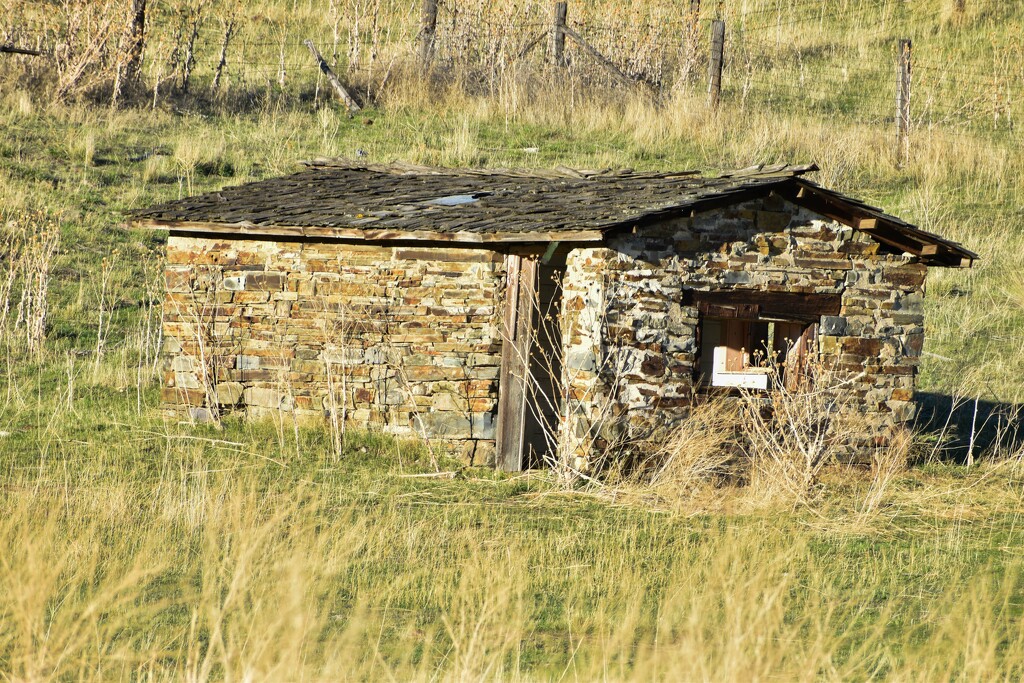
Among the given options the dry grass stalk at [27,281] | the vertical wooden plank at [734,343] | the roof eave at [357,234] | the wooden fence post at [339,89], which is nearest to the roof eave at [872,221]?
the vertical wooden plank at [734,343]

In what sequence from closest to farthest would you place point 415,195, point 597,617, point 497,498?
point 597,617 < point 497,498 < point 415,195

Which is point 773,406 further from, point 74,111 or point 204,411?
point 74,111

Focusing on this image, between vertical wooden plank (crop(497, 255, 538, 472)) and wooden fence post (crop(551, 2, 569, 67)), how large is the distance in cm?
1172

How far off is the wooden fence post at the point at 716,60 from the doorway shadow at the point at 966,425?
8059mm

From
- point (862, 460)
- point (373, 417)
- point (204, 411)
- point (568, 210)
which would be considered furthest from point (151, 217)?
point (862, 460)

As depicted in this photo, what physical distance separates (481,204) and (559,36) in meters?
11.3

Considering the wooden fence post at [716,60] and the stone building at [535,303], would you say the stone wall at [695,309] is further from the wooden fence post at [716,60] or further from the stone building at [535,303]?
the wooden fence post at [716,60]

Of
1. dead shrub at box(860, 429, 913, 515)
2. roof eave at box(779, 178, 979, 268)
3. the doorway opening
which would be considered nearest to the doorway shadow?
dead shrub at box(860, 429, 913, 515)

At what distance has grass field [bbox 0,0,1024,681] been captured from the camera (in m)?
5.30

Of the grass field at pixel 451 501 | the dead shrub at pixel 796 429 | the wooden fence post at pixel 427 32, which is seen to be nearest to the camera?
the grass field at pixel 451 501

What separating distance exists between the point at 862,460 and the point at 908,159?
10.9 metres

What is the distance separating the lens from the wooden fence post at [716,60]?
820 inches

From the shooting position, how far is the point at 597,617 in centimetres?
619

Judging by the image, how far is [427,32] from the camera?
73.2ft
